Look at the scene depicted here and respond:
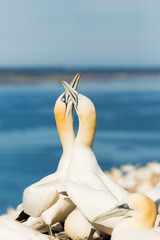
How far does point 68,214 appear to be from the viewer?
93.4 inches

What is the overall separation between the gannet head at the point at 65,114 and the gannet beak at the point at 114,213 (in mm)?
443

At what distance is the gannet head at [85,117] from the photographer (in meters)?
2.21

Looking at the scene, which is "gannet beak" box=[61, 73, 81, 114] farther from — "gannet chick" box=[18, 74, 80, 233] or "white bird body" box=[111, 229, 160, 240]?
"white bird body" box=[111, 229, 160, 240]

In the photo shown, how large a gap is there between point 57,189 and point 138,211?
455 mm

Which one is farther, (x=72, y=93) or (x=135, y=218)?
(x=72, y=93)

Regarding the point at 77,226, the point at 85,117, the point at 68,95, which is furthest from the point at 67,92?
the point at 77,226

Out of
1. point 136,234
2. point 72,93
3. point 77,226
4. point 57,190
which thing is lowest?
point 136,234

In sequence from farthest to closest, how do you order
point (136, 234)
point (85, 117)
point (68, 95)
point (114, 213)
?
point (68, 95)
point (85, 117)
point (114, 213)
point (136, 234)

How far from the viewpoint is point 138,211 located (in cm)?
195

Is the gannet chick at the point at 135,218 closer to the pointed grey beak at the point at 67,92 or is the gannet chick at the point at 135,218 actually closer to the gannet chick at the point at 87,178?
the gannet chick at the point at 87,178

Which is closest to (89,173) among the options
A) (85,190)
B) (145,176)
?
(85,190)

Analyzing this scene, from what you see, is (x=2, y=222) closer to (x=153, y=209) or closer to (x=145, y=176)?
(x=153, y=209)

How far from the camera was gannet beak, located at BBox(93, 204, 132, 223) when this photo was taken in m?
1.98

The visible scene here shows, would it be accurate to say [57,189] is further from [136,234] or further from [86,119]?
[136,234]
